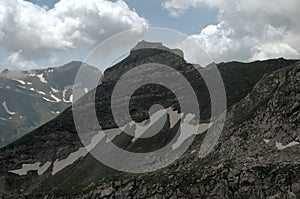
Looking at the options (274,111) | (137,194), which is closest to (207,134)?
(274,111)

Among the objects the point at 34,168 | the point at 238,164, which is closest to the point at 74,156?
the point at 34,168

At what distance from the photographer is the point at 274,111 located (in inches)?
4488

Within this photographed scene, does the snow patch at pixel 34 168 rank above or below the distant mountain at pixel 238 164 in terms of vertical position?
above

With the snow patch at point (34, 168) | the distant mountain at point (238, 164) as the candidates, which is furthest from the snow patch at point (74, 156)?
→ the distant mountain at point (238, 164)

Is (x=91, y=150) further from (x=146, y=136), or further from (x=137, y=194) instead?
(x=137, y=194)

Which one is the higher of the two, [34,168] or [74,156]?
[74,156]

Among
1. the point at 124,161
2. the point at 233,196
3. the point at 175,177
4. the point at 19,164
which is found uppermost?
the point at 19,164

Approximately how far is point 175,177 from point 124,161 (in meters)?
44.0

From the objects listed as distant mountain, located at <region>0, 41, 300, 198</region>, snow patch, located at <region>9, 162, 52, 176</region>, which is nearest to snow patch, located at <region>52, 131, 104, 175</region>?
snow patch, located at <region>9, 162, 52, 176</region>

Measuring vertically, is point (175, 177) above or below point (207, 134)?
below

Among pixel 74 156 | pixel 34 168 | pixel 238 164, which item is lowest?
pixel 238 164

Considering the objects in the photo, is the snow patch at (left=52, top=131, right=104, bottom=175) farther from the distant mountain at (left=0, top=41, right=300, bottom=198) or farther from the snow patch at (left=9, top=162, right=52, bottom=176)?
the distant mountain at (left=0, top=41, right=300, bottom=198)

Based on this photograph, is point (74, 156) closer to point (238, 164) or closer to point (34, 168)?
point (34, 168)

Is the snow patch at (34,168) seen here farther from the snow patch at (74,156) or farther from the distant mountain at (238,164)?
the distant mountain at (238,164)
